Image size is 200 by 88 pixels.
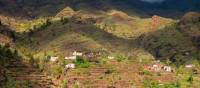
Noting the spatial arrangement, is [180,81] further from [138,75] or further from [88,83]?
[88,83]

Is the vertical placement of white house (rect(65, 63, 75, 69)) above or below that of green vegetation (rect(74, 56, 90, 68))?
below

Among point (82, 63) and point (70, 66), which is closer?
point (70, 66)

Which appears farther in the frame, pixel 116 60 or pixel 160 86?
pixel 116 60

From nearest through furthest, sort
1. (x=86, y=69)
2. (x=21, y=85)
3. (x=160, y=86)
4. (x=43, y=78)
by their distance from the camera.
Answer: (x=21, y=85) → (x=43, y=78) → (x=160, y=86) → (x=86, y=69)

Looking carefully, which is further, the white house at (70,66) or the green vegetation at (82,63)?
the green vegetation at (82,63)

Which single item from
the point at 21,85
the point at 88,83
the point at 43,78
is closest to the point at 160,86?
the point at 88,83

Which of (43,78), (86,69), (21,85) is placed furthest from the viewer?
(86,69)

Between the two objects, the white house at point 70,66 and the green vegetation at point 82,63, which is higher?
the green vegetation at point 82,63

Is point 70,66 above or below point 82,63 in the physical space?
below

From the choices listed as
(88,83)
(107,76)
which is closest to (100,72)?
(107,76)

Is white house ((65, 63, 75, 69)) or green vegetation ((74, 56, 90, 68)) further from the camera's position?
green vegetation ((74, 56, 90, 68))
